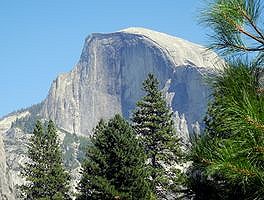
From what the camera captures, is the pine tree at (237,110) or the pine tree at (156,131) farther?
the pine tree at (156,131)

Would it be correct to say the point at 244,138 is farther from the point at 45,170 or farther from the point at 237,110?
the point at 45,170

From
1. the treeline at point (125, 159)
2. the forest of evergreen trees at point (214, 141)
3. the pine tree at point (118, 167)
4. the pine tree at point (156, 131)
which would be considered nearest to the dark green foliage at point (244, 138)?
the forest of evergreen trees at point (214, 141)

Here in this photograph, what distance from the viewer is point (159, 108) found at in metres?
44.9

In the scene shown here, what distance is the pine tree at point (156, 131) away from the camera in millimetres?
43219

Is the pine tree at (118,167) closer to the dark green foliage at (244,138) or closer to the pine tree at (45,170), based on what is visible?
the pine tree at (45,170)

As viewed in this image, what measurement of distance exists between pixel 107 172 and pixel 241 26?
2815cm

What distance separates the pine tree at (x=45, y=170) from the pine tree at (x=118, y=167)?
20.0 m

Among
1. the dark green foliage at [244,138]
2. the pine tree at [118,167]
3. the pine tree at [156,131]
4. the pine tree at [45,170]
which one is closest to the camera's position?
the dark green foliage at [244,138]

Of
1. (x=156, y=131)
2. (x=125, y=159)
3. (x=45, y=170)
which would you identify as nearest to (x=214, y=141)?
(x=125, y=159)

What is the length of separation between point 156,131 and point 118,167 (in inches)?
427

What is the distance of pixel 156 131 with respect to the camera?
4406 centimetres

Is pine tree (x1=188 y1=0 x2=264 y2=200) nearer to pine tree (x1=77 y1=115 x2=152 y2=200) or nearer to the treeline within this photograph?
the treeline

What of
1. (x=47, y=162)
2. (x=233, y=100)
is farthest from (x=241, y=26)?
(x=47, y=162)

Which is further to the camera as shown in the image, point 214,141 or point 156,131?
point 156,131
